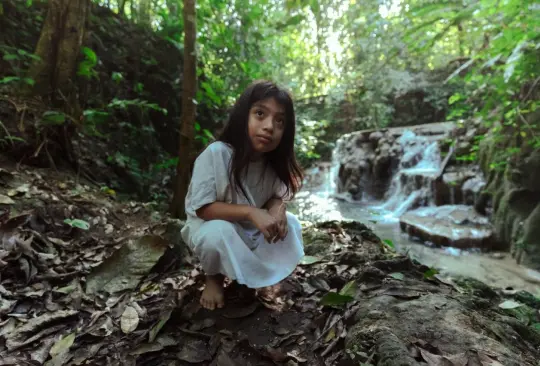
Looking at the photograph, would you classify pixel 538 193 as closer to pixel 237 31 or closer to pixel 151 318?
pixel 237 31

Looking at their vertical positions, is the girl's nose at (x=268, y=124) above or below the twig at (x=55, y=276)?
above

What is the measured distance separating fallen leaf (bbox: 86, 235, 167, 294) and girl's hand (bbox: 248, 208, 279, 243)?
1.01 metres

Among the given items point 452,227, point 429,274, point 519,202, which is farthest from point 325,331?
point 519,202

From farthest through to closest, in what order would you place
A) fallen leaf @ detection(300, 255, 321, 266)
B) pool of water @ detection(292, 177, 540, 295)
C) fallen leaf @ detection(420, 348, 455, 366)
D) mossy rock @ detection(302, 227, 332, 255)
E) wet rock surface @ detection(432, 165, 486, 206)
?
wet rock surface @ detection(432, 165, 486, 206)
pool of water @ detection(292, 177, 540, 295)
mossy rock @ detection(302, 227, 332, 255)
fallen leaf @ detection(300, 255, 321, 266)
fallen leaf @ detection(420, 348, 455, 366)

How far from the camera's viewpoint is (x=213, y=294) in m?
1.75

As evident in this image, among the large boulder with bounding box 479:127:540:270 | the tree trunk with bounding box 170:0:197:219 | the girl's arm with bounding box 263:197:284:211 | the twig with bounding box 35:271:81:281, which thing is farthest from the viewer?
the large boulder with bounding box 479:127:540:270

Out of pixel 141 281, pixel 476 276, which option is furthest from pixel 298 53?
pixel 141 281

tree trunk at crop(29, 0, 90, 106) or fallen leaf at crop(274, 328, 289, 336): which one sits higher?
tree trunk at crop(29, 0, 90, 106)

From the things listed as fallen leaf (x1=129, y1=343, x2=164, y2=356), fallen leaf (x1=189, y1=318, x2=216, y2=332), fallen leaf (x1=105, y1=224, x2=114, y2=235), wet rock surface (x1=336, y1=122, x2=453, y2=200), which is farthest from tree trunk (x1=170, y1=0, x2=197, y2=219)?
wet rock surface (x1=336, y1=122, x2=453, y2=200)

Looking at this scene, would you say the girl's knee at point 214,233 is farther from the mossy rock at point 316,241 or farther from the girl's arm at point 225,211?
the mossy rock at point 316,241

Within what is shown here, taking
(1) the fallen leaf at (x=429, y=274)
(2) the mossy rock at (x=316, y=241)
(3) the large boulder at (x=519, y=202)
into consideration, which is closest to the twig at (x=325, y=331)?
(1) the fallen leaf at (x=429, y=274)

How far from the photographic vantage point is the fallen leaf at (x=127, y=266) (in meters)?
2.02

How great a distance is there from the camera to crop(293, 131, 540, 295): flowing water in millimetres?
4301

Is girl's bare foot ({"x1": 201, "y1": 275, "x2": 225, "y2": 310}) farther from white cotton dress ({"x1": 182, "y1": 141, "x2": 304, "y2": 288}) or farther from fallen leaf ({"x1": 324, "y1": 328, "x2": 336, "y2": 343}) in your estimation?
fallen leaf ({"x1": 324, "y1": 328, "x2": 336, "y2": 343})
